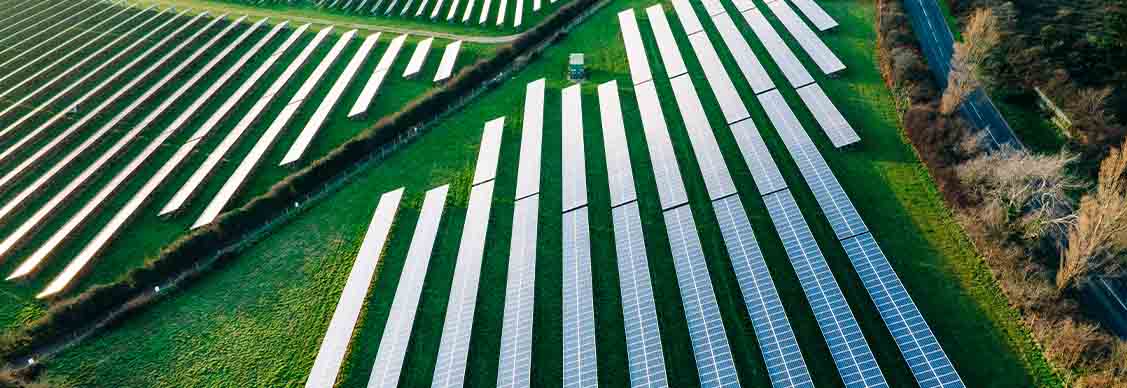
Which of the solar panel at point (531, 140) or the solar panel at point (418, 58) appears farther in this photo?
the solar panel at point (418, 58)

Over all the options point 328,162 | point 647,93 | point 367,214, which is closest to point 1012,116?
point 647,93

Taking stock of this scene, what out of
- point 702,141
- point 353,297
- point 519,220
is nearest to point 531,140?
point 519,220

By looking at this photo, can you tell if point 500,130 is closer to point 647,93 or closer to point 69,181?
point 647,93

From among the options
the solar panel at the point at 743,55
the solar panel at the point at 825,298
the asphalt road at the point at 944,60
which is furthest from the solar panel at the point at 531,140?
the asphalt road at the point at 944,60

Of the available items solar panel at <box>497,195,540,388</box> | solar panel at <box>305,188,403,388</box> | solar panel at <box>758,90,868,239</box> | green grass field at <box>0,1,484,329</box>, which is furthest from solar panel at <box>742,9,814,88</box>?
solar panel at <box>305,188,403,388</box>

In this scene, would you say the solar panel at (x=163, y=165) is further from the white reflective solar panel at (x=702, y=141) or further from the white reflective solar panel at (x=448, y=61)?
the white reflective solar panel at (x=702, y=141)

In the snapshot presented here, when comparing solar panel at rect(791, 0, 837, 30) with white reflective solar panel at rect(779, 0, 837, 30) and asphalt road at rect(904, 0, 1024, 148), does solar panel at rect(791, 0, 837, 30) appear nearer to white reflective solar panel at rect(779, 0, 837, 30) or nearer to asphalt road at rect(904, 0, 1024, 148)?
white reflective solar panel at rect(779, 0, 837, 30)
